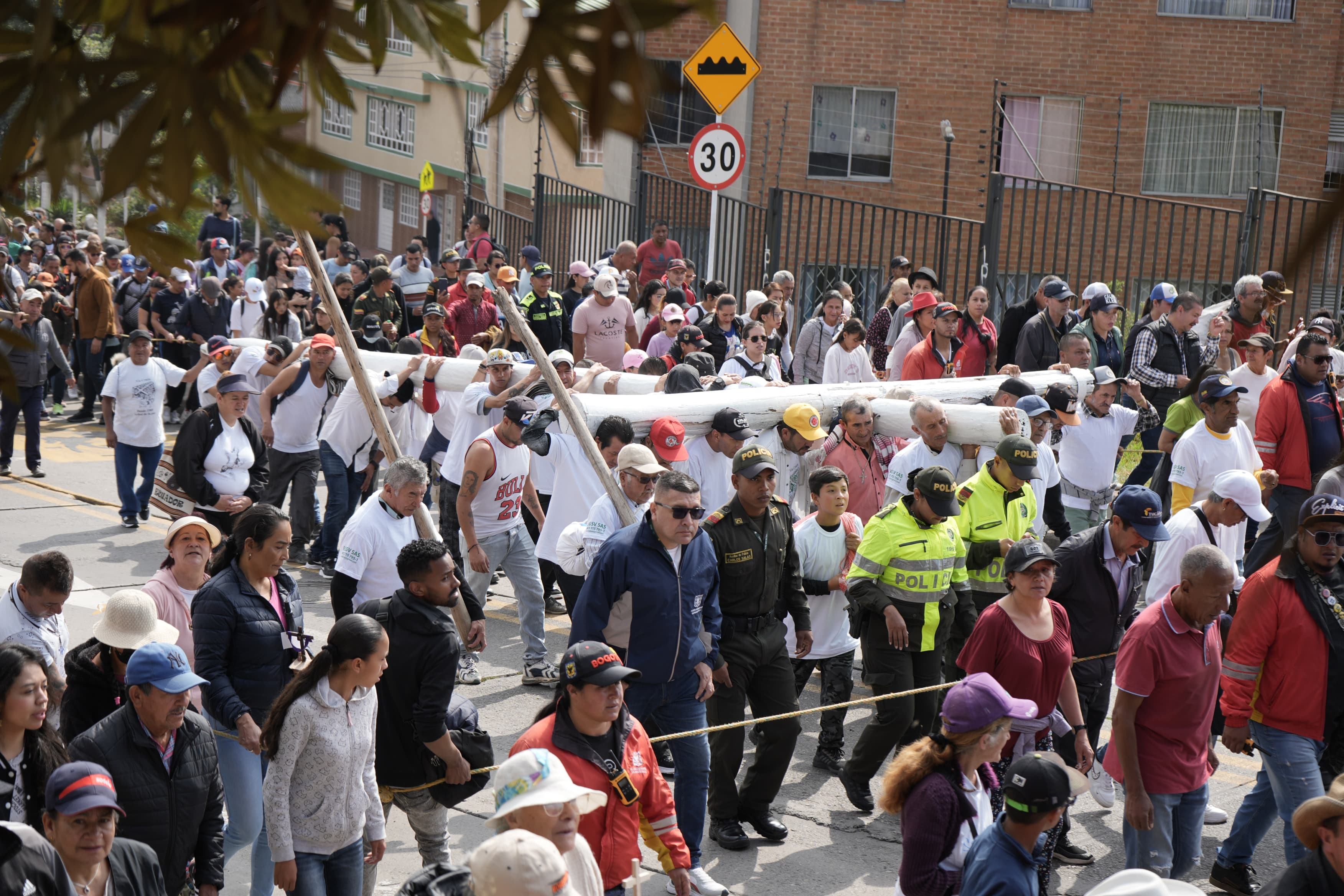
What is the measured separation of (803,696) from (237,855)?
3888 millimetres

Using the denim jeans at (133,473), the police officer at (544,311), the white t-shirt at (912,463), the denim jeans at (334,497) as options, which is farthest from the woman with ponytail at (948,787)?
the police officer at (544,311)

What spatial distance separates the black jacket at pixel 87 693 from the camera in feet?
17.8

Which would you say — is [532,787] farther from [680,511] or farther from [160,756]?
[680,511]

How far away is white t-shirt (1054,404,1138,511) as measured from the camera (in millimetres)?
10242

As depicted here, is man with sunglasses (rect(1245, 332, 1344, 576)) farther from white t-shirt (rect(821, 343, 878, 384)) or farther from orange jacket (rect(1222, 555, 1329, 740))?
orange jacket (rect(1222, 555, 1329, 740))

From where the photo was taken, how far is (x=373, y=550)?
23.8 ft

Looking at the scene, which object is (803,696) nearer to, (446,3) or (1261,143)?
(446,3)

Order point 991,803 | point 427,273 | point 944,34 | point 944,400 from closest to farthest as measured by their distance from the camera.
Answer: point 991,803 < point 944,400 < point 427,273 < point 944,34

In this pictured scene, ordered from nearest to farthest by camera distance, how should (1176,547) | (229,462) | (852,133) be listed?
(1176,547) < (229,462) < (852,133)

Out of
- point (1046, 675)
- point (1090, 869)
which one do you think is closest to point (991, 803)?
point (1046, 675)

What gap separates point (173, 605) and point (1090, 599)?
4455 mm

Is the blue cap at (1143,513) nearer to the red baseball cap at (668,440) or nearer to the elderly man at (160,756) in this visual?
the red baseball cap at (668,440)

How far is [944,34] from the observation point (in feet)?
80.6

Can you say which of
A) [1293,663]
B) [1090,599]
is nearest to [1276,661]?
[1293,663]
